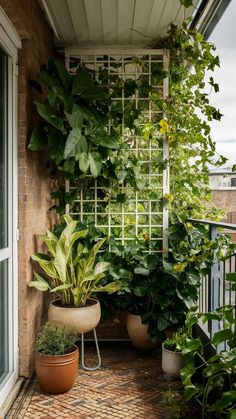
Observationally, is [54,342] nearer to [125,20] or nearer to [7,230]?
[7,230]

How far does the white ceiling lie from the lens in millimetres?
3301

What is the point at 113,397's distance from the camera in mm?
2932

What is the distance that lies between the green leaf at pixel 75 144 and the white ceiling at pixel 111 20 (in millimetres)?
1024

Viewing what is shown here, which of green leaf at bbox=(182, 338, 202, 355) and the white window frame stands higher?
the white window frame

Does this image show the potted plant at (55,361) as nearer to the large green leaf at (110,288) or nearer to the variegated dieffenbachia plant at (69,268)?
the variegated dieffenbachia plant at (69,268)

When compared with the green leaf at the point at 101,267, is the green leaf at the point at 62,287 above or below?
below

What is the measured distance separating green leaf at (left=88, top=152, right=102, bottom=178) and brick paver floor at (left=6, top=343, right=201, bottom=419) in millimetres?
1546

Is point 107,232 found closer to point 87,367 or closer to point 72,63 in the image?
point 87,367

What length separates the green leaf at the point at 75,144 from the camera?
119 inches

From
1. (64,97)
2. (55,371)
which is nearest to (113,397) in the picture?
(55,371)

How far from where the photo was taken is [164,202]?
383 centimetres

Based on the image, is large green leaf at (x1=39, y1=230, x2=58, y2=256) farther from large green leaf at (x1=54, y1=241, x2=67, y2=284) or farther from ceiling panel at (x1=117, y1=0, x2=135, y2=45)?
ceiling panel at (x1=117, y1=0, x2=135, y2=45)

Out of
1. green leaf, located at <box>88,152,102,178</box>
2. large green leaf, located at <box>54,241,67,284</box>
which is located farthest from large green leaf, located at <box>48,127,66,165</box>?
large green leaf, located at <box>54,241,67,284</box>

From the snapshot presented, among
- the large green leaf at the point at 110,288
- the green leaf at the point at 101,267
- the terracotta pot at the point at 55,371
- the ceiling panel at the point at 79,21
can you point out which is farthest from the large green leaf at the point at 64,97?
the terracotta pot at the point at 55,371
